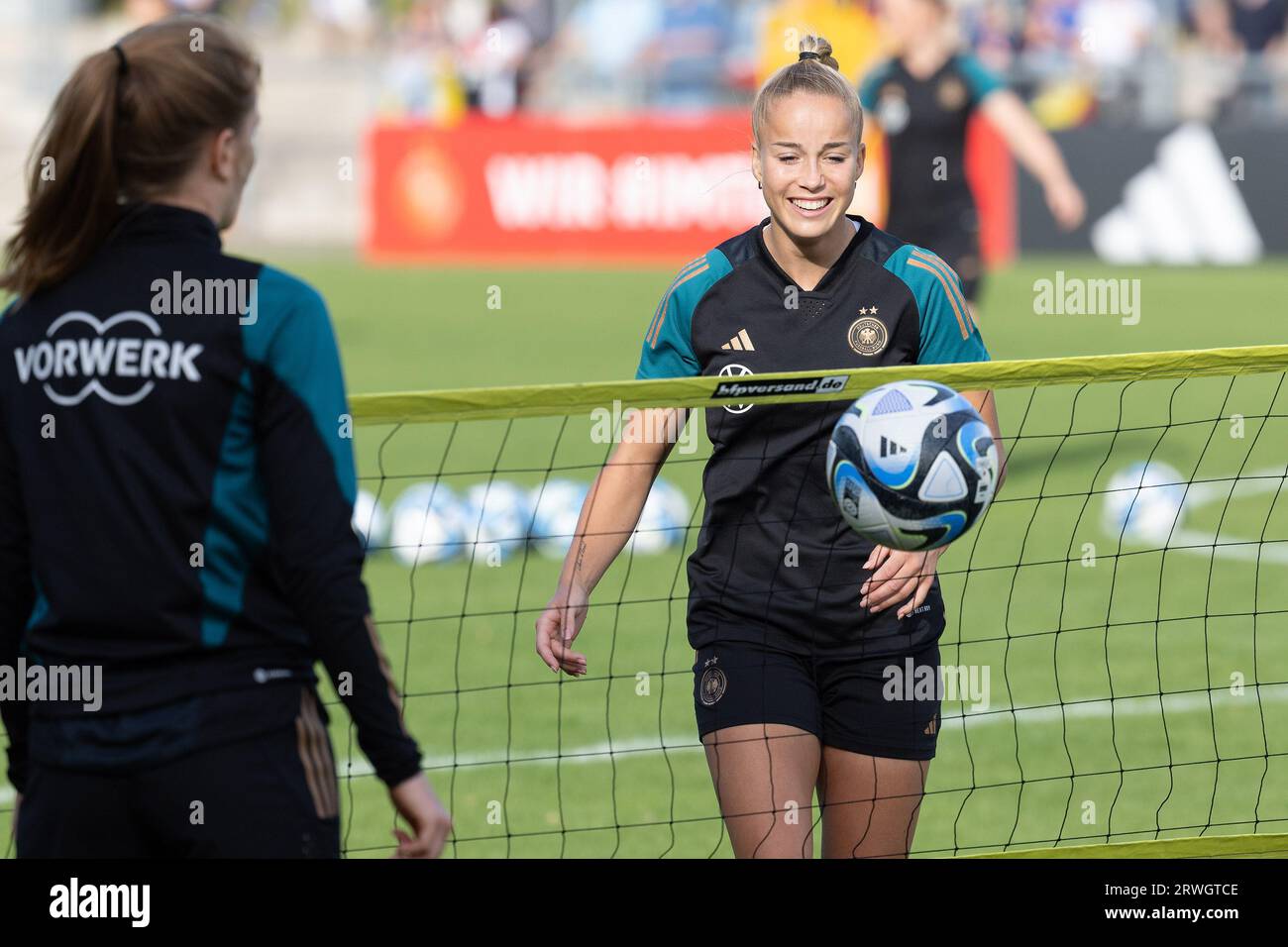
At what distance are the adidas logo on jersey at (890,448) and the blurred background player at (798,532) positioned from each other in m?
0.31

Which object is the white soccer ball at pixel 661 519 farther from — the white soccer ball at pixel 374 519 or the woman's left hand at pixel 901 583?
the woman's left hand at pixel 901 583

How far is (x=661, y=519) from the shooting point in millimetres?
10352

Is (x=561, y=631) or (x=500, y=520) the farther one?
(x=500, y=520)

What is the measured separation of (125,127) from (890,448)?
6.14ft

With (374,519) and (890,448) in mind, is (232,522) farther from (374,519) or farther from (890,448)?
(374,519)

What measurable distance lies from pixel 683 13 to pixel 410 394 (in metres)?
25.6

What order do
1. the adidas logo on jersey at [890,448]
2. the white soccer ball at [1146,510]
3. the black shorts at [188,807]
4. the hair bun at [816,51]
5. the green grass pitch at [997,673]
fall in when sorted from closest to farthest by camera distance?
the black shorts at [188,807]
the adidas logo on jersey at [890,448]
the hair bun at [816,51]
the green grass pitch at [997,673]
the white soccer ball at [1146,510]

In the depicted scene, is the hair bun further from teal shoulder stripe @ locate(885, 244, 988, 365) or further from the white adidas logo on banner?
the white adidas logo on banner

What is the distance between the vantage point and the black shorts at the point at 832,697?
4.47m

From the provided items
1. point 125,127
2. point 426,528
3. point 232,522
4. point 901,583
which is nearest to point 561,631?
point 901,583

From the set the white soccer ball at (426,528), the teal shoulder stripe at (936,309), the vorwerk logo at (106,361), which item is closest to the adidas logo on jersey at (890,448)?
the teal shoulder stripe at (936,309)

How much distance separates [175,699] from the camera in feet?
10.4

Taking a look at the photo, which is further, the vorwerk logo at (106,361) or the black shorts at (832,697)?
the black shorts at (832,697)

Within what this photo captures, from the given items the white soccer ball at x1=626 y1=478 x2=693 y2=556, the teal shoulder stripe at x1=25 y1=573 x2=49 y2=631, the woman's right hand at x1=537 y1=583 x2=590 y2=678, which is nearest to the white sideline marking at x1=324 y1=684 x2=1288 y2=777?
the woman's right hand at x1=537 y1=583 x2=590 y2=678
